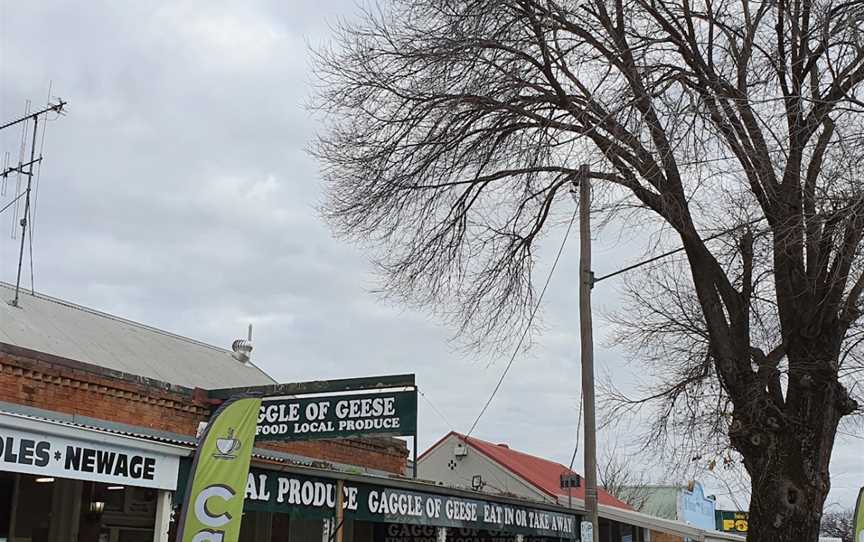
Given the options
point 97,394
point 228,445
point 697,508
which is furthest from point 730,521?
point 228,445

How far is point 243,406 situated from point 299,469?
5.92ft

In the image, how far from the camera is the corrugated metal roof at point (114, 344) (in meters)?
14.8

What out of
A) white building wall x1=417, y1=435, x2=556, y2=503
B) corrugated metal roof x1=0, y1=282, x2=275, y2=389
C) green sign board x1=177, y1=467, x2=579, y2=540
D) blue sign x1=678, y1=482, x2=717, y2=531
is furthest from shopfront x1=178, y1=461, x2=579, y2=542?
blue sign x1=678, y1=482, x2=717, y2=531

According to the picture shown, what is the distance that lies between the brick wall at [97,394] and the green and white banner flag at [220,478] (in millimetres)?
4456

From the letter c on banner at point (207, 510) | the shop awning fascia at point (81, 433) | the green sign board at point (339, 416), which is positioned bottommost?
the letter c on banner at point (207, 510)

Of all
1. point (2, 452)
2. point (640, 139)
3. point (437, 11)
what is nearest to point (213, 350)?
point (437, 11)

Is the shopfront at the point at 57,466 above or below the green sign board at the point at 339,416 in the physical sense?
below

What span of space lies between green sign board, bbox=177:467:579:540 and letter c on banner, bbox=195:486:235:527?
20.1 inches

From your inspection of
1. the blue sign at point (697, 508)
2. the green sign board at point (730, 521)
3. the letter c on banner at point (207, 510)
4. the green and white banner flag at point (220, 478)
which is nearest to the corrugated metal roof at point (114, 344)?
the green and white banner flag at point (220, 478)

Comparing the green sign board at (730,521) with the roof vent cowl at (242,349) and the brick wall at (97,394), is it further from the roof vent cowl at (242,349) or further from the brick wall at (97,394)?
the brick wall at (97,394)

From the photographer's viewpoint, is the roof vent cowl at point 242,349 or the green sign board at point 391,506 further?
the roof vent cowl at point 242,349

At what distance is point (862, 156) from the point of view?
1017cm

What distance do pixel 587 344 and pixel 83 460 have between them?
818cm

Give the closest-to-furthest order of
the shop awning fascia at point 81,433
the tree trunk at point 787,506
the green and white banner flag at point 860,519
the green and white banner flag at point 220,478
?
the shop awning fascia at point 81,433
the green and white banner flag at point 220,478
the tree trunk at point 787,506
the green and white banner flag at point 860,519
